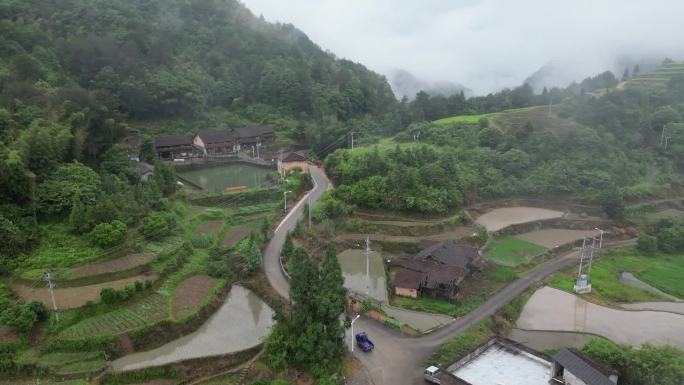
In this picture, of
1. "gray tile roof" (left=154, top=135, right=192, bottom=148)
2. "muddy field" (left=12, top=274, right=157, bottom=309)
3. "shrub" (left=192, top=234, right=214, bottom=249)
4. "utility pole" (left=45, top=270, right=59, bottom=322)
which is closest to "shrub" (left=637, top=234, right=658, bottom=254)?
"shrub" (left=192, top=234, right=214, bottom=249)

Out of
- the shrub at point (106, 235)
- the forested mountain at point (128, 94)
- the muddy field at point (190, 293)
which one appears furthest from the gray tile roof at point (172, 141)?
the muddy field at point (190, 293)

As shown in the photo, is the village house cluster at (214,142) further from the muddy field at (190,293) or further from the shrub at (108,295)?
the shrub at (108,295)

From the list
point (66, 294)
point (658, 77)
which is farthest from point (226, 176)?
point (658, 77)

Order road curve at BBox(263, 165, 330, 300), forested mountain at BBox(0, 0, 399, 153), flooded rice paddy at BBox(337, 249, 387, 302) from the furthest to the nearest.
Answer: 1. forested mountain at BBox(0, 0, 399, 153)
2. flooded rice paddy at BBox(337, 249, 387, 302)
3. road curve at BBox(263, 165, 330, 300)

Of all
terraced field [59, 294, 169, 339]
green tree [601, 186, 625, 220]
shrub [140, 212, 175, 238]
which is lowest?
terraced field [59, 294, 169, 339]

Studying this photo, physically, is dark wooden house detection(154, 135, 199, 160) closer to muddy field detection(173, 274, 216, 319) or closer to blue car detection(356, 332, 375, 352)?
muddy field detection(173, 274, 216, 319)

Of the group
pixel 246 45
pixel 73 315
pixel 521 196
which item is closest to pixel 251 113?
pixel 246 45

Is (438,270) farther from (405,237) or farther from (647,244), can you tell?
(647,244)
